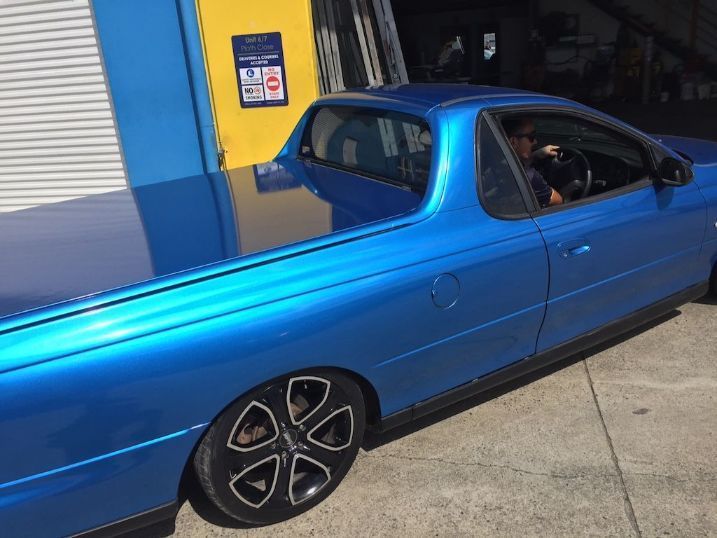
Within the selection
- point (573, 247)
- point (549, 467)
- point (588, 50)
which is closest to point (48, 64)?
point (573, 247)

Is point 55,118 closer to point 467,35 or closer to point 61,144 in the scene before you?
point 61,144

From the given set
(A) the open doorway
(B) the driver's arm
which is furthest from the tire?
(A) the open doorway

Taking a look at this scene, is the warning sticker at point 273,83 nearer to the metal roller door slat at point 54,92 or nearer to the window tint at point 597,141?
the metal roller door slat at point 54,92

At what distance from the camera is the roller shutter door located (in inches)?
241

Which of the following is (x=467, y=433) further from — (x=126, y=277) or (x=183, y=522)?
(x=126, y=277)

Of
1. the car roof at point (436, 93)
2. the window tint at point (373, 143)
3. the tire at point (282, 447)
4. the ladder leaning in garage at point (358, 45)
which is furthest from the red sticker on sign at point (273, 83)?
the tire at point (282, 447)

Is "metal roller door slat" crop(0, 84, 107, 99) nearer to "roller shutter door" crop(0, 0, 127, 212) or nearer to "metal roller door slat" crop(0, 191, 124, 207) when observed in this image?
"roller shutter door" crop(0, 0, 127, 212)

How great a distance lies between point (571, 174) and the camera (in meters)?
3.69

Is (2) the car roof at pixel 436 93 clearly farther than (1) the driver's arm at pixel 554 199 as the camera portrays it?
No

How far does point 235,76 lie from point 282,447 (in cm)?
466

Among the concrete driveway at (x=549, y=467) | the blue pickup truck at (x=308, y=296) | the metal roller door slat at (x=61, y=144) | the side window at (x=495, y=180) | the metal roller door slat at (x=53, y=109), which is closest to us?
the blue pickup truck at (x=308, y=296)

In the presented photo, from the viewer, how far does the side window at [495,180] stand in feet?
8.81

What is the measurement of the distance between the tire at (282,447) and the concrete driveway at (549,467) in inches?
5.1

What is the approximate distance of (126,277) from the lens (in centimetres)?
207
